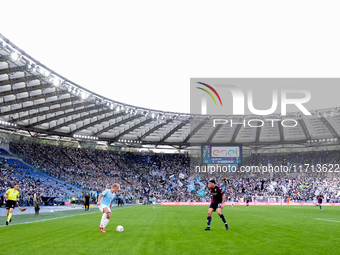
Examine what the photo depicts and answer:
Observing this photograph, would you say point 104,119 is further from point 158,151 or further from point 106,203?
point 106,203

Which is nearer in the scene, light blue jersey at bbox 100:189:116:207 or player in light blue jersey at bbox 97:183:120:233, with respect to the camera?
player in light blue jersey at bbox 97:183:120:233

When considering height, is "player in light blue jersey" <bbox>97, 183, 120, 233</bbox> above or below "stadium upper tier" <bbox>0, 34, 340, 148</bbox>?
below

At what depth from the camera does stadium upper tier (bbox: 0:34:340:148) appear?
1438 inches

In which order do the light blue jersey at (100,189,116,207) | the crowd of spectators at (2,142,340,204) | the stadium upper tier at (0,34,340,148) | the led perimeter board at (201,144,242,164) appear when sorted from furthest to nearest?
the led perimeter board at (201,144,242,164) < the crowd of spectators at (2,142,340,204) < the stadium upper tier at (0,34,340,148) < the light blue jersey at (100,189,116,207)

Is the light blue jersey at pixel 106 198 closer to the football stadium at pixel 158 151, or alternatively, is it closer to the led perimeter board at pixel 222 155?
the football stadium at pixel 158 151

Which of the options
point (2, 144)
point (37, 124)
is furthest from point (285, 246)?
point (2, 144)

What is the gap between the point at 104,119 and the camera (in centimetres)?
5528

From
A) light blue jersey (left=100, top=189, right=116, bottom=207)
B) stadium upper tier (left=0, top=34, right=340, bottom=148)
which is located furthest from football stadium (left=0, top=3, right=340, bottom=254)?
light blue jersey (left=100, top=189, right=116, bottom=207)

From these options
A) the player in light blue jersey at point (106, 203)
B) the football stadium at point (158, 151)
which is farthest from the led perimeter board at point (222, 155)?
the player in light blue jersey at point (106, 203)

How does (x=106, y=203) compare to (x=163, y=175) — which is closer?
(x=106, y=203)

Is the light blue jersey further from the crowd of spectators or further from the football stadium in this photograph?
the crowd of spectators

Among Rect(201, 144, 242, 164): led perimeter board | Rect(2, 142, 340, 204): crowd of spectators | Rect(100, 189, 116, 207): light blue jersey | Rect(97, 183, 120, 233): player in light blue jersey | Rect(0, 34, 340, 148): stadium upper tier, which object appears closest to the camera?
Rect(97, 183, 120, 233): player in light blue jersey

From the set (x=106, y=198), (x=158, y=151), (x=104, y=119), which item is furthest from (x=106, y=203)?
(x=158, y=151)

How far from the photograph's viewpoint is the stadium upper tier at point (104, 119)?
36531 millimetres
